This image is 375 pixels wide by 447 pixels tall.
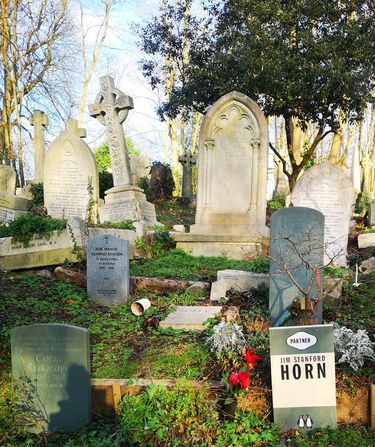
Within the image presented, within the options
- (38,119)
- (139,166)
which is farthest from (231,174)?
(139,166)

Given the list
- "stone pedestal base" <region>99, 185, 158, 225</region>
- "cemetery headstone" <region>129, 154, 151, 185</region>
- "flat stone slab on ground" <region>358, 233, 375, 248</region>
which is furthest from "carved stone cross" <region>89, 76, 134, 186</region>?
"cemetery headstone" <region>129, 154, 151, 185</region>

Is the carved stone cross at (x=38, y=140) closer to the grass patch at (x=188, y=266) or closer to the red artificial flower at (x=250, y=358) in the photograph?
the grass patch at (x=188, y=266)

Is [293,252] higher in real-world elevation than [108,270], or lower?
higher

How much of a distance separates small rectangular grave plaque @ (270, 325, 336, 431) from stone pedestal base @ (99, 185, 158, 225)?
307 inches

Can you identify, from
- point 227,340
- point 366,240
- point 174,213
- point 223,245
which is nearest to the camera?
point 227,340

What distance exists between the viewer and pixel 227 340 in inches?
151

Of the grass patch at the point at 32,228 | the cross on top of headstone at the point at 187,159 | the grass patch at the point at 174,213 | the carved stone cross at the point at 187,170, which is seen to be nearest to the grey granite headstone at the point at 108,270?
the grass patch at the point at 32,228

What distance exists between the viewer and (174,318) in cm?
518

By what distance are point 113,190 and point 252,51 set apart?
6.77 meters

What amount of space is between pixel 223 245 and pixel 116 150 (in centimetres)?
474

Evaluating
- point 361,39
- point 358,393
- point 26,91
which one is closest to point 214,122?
point 358,393

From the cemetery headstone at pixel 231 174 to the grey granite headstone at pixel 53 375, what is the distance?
5439 mm

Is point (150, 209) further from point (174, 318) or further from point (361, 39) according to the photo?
point (361, 39)

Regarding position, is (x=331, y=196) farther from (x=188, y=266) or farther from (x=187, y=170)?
(x=187, y=170)
